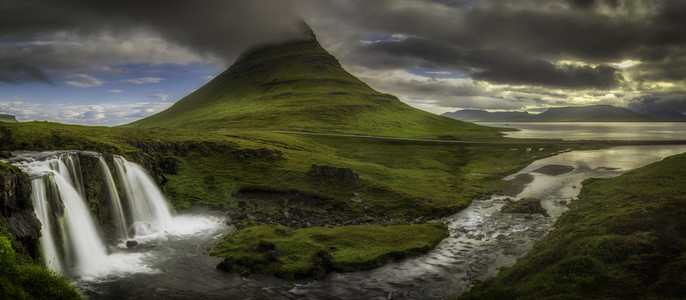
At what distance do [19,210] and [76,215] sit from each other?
27.3ft

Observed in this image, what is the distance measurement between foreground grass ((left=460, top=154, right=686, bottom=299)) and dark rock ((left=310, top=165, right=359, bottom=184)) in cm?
3926

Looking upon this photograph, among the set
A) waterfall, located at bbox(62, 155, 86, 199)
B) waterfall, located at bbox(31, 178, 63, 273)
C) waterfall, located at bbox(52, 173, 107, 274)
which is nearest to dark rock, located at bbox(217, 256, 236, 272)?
waterfall, located at bbox(52, 173, 107, 274)

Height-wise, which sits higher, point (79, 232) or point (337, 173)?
point (337, 173)

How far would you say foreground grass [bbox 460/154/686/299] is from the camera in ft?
75.0

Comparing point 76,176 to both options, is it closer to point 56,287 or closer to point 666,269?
point 56,287

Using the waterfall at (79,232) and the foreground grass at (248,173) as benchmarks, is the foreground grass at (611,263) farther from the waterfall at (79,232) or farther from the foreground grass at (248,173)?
the waterfall at (79,232)

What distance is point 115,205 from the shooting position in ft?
147

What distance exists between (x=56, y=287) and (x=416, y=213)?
48057 millimetres

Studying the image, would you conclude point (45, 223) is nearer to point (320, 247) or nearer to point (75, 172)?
point (75, 172)

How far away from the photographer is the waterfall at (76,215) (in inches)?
1296

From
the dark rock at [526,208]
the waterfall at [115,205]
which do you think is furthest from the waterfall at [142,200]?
the dark rock at [526,208]

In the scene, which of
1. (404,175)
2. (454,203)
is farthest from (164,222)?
(404,175)

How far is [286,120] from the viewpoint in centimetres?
Result: 19188

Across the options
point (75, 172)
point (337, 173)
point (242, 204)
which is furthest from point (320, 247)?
point (337, 173)
